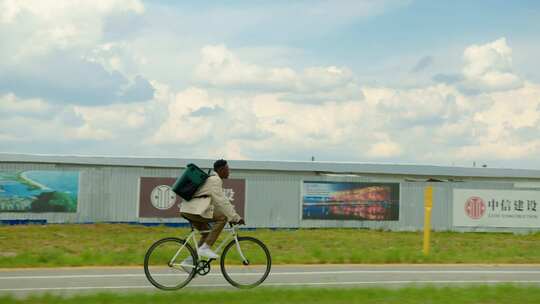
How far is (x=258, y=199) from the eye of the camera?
131 ft

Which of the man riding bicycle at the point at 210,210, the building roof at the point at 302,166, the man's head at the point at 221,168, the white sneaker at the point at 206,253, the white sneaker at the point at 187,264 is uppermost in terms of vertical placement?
the building roof at the point at 302,166

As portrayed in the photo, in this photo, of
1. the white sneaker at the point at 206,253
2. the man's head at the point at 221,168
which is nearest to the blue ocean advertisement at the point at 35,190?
the white sneaker at the point at 206,253

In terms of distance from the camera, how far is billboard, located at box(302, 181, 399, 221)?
39.5 meters

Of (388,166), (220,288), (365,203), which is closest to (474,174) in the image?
(388,166)

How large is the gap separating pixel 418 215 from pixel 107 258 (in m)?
26.5

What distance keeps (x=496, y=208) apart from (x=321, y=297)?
31.3 m

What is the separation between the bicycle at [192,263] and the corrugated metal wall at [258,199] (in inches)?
1070

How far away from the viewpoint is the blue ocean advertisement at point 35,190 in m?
37.1

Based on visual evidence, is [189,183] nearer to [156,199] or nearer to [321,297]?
[321,297]

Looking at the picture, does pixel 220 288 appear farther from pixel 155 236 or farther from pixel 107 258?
pixel 155 236

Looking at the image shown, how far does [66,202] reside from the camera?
1492 inches

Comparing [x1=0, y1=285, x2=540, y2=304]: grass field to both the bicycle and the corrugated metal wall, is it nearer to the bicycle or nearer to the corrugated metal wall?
the bicycle

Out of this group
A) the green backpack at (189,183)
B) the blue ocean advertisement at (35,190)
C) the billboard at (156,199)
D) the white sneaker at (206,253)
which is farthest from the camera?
the billboard at (156,199)

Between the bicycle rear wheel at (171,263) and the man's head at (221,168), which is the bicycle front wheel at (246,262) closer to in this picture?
the bicycle rear wheel at (171,263)
